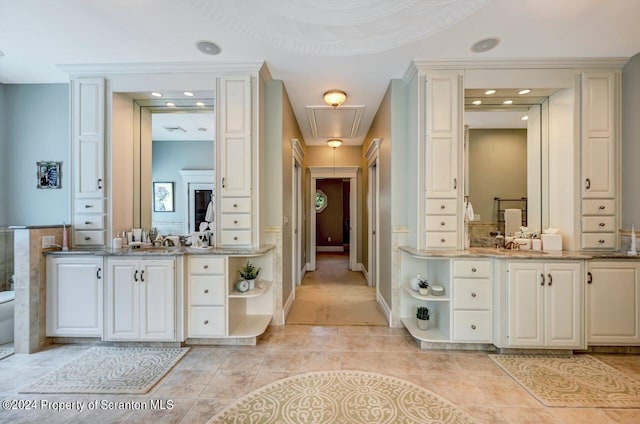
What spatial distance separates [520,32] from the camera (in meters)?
2.44

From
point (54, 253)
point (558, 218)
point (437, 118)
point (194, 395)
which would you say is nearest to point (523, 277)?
point (558, 218)

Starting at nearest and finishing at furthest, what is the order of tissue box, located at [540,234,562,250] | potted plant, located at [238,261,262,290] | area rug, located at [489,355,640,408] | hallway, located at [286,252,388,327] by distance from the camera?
1. area rug, located at [489,355,640,408]
2. tissue box, located at [540,234,562,250]
3. potted plant, located at [238,261,262,290]
4. hallway, located at [286,252,388,327]

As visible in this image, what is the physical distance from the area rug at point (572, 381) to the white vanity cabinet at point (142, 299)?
3.04m

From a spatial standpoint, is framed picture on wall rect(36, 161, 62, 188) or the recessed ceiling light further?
framed picture on wall rect(36, 161, 62, 188)

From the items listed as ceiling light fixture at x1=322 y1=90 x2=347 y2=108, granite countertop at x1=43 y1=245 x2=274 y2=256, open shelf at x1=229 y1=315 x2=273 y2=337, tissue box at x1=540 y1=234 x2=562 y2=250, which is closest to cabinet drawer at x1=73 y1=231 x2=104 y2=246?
granite countertop at x1=43 y1=245 x2=274 y2=256

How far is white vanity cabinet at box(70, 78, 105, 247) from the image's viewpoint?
9.91 feet

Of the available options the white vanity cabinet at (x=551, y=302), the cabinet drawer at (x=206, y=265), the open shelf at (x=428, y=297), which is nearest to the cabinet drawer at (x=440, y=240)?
the open shelf at (x=428, y=297)

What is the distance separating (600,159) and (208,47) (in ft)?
13.2

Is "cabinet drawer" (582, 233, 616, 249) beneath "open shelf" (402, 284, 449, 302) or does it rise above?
above

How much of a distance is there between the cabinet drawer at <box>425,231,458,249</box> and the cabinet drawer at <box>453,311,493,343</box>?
65 centimetres

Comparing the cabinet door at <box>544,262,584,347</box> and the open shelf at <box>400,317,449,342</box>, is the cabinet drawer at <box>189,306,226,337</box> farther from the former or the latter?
the cabinet door at <box>544,262,584,347</box>

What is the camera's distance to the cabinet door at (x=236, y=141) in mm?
2967

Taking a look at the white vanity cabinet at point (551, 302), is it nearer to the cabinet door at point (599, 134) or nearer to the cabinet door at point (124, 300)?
the cabinet door at point (599, 134)

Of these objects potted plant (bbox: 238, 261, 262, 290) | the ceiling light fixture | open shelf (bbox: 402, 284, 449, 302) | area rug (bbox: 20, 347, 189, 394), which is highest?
the ceiling light fixture
